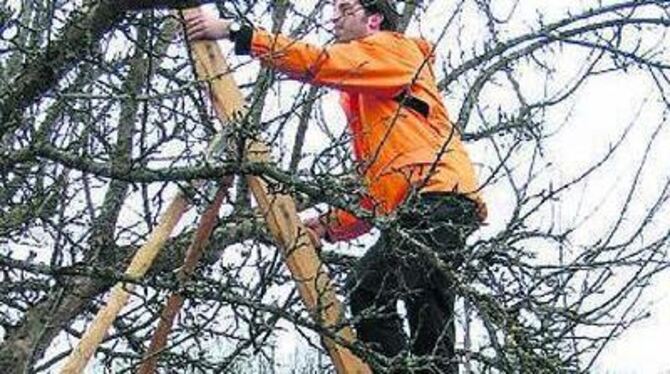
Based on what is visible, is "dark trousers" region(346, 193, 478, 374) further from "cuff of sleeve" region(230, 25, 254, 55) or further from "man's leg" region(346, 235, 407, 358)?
"cuff of sleeve" region(230, 25, 254, 55)

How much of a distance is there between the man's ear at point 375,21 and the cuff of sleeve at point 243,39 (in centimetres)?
69

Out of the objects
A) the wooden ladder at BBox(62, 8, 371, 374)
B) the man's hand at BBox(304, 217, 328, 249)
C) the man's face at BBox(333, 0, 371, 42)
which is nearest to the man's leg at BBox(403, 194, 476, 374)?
the wooden ladder at BBox(62, 8, 371, 374)

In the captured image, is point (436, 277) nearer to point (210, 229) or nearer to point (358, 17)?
point (210, 229)

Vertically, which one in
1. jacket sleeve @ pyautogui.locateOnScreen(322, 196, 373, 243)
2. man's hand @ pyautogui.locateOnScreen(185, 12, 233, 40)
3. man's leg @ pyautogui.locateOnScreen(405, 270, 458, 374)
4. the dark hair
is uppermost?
the dark hair

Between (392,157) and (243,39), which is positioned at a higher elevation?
(243,39)

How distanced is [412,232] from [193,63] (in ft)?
2.96

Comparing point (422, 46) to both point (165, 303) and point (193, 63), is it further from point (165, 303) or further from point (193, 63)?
point (165, 303)

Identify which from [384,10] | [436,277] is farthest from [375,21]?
[436,277]

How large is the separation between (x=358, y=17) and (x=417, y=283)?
99 centimetres

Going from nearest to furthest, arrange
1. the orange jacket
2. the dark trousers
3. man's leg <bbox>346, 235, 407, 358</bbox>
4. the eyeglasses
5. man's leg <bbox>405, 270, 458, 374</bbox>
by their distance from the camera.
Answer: the dark trousers
the orange jacket
man's leg <bbox>405, 270, 458, 374</bbox>
man's leg <bbox>346, 235, 407, 358</bbox>
the eyeglasses

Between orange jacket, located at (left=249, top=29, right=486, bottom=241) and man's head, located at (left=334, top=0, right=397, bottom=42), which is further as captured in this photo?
man's head, located at (left=334, top=0, right=397, bottom=42)

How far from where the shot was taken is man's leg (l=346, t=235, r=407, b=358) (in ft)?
14.2

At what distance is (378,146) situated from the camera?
427 cm

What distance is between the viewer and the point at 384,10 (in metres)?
4.59
